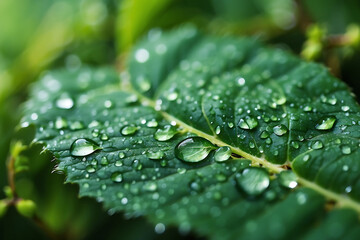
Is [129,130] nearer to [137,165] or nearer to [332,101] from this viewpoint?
[137,165]

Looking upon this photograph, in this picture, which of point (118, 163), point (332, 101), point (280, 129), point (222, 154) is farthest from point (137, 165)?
point (332, 101)

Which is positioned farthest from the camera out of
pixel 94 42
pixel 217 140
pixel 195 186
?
pixel 94 42

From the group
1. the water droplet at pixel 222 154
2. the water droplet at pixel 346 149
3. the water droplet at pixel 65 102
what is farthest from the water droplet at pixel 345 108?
the water droplet at pixel 65 102

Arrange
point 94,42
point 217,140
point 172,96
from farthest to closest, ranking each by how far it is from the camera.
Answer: point 94,42
point 172,96
point 217,140

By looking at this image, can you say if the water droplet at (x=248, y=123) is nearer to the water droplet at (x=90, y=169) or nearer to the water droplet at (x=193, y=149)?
the water droplet at (x=193, y=149)

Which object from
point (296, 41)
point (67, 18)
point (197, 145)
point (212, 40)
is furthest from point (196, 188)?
point (67, 18)

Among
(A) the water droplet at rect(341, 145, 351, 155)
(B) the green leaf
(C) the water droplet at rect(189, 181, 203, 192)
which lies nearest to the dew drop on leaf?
(B) the green leaf
